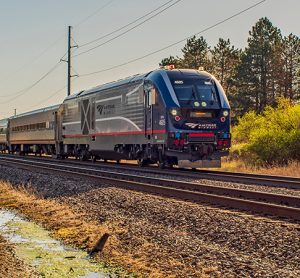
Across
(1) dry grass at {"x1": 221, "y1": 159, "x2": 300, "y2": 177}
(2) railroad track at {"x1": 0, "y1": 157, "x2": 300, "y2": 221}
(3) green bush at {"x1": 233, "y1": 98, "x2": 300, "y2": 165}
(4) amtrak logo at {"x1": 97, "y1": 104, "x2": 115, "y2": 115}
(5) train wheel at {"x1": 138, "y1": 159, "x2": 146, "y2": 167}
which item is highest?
(4) amtrak logo at {"x1": 97, "y1": 104, "x2": 115, "y2": 115}

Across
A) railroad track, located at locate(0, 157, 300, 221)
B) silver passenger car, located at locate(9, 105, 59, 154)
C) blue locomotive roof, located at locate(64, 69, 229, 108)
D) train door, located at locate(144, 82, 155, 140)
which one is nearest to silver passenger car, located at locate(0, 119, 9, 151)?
silver passenger car, located at locate(9, 105, 59, 154)

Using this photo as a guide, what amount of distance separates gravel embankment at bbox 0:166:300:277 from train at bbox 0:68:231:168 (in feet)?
22.1

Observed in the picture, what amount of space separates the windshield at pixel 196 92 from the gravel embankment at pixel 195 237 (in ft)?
24.3

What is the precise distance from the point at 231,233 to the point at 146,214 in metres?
2.35

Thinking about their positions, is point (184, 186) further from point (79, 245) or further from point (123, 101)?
point (123, 101)

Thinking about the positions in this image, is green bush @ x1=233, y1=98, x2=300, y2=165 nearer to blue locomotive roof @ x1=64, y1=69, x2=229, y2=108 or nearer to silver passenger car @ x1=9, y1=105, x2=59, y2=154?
blue locomotive roof @ x1=64, y1=69, x2=229, y2=108

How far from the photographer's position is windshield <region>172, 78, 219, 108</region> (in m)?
18.8

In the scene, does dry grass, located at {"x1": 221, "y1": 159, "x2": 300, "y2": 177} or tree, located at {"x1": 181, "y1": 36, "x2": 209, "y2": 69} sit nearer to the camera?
dry grass, located at {"x1": 221, "y1": 159, "x2": 300, "y2": 177}

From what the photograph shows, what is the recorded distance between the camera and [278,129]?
2441 cm

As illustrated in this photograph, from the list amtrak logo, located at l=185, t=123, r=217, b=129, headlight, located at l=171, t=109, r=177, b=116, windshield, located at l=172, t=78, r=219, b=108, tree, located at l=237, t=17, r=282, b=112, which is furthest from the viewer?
tree, located at l=237, t=17, r=282, b=112

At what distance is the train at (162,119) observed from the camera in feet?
60.7

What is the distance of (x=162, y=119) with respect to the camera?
18594 millimetres

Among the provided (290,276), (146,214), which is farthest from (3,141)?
(290,276)

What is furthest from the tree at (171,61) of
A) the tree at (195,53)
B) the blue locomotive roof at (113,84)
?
the blue locomotive roof at (113,84)
